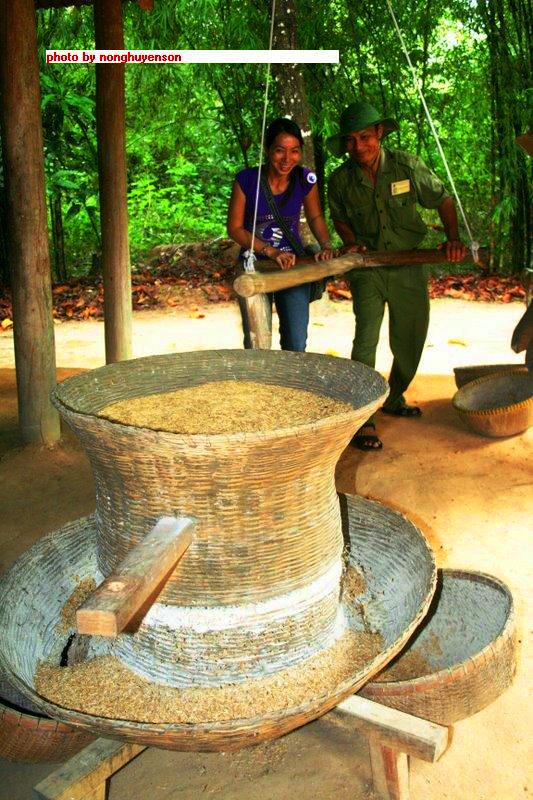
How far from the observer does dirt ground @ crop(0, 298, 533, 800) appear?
7.56 ft

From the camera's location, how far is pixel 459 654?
280 centimetres

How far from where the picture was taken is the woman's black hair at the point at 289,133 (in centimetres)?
397

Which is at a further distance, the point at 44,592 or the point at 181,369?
the point at 181,369

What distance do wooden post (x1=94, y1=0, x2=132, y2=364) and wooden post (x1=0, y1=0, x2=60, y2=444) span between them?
801 millimetres

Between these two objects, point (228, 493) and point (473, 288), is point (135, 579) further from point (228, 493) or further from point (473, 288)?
Result: point (473, 288)

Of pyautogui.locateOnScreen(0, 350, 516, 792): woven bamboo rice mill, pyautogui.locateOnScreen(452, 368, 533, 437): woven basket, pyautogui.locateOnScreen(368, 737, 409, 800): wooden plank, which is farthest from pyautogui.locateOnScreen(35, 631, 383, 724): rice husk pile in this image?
pyautogui.locateOnScreen(452, 368, 533, 437): woven basket

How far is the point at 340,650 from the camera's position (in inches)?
87.7

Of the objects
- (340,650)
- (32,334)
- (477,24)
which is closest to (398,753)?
(340,650)

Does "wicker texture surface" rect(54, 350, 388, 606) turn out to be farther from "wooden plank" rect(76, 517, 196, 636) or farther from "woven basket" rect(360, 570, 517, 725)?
"woven basket" rect(360, 570, 517, 725)

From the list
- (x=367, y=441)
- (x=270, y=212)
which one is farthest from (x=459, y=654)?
(x=270, y=212)

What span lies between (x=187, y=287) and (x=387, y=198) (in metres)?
5.03

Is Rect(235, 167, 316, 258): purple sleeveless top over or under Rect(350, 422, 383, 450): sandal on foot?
over

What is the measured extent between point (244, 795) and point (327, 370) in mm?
1222

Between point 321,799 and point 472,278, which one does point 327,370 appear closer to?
point 321,799
